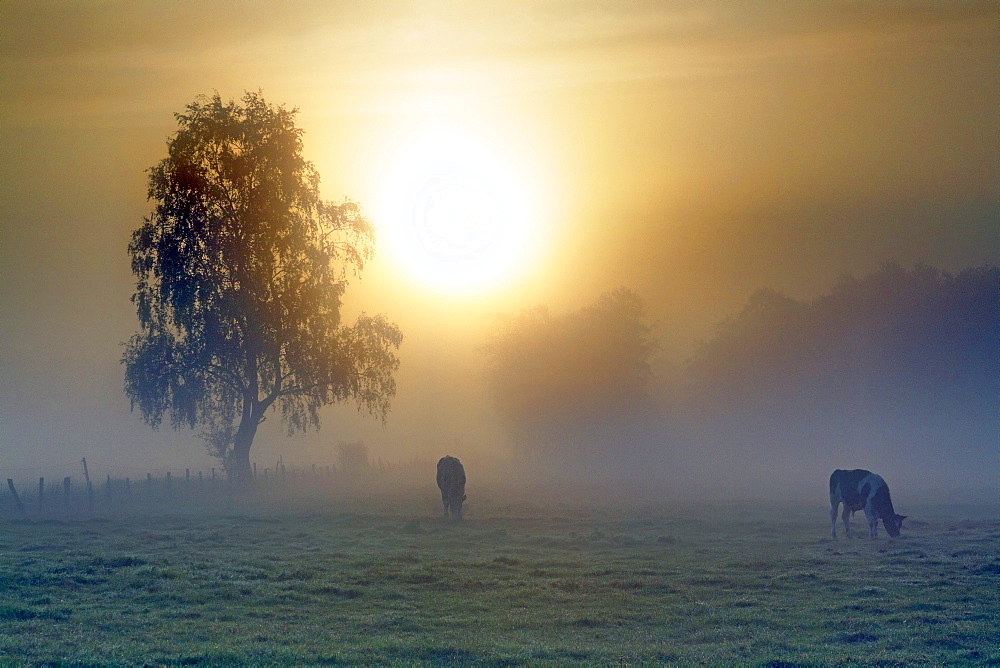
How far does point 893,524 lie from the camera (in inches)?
1038

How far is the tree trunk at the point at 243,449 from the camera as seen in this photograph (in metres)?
42.2

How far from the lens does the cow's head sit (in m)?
26.2

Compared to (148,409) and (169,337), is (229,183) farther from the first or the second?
(148,409)

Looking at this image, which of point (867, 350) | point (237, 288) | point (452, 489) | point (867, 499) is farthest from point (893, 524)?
point (867, 350)

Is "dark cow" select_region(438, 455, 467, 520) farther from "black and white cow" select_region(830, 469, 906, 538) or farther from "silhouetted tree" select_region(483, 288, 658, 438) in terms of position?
"silhouetted tree" select_region(483, 288, 658, 438)

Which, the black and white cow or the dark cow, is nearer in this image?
the black and white cow

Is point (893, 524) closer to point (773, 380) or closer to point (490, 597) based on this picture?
point (490, 597)

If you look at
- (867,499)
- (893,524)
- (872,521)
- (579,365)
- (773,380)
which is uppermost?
(579,365)

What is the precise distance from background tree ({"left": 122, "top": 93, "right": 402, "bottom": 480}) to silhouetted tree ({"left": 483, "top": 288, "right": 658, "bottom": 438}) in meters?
44.2

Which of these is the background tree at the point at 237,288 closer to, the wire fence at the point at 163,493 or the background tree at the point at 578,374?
the wire fence at the point at 163,493

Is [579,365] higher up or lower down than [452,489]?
→ higher up

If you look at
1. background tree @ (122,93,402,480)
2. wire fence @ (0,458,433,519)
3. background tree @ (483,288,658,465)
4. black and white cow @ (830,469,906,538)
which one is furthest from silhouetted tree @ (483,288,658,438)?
black and white cow @ (830,469,906,538)

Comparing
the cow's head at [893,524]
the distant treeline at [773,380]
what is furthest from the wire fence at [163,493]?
the distant treeline at [773,380]

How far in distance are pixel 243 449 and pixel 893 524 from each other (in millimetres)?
31308
